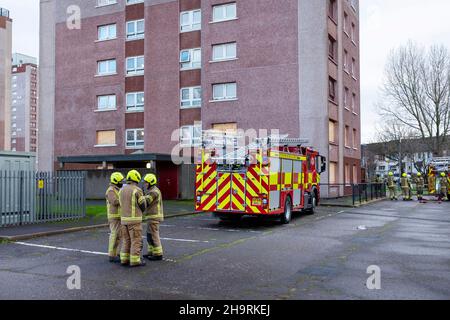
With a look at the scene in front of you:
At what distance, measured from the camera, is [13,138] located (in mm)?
146500

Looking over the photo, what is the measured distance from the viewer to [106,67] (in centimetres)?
3350

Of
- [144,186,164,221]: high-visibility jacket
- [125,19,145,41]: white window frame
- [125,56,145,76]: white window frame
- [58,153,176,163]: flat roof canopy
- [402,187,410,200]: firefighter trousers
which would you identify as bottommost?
[402,187,410,200]: firefighter trousers

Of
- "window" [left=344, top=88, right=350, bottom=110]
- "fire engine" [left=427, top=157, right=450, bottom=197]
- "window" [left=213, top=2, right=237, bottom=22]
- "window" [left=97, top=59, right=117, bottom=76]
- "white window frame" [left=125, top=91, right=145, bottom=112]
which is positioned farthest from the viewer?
"window" [left=97, top=59, right=117, bottom=76]

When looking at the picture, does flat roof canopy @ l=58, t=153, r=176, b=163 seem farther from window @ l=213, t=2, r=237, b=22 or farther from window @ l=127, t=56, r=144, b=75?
window @ l=213, t=2, r=237, b=22

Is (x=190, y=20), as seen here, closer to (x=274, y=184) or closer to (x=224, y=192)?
(x=224, y=192)

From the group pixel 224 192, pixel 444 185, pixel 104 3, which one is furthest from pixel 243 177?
pixel 104 3

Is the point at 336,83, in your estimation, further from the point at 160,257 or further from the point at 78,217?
the point at 160,257

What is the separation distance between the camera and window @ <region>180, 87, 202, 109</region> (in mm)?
30103

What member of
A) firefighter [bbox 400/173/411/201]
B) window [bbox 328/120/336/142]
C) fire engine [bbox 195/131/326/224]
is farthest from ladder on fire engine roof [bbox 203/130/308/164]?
firefighter [bbox 400/173/411/201]

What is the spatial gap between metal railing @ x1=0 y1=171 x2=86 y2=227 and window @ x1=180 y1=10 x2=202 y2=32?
56.4 feet

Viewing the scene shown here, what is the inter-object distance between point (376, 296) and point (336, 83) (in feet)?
83.5

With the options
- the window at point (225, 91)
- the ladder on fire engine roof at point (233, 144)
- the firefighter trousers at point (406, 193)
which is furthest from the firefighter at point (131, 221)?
the firefighter trousers at point (406, 193)

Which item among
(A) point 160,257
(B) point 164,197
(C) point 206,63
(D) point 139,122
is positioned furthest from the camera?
(D) point 139,122

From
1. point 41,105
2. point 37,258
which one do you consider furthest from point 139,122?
point 37,258
